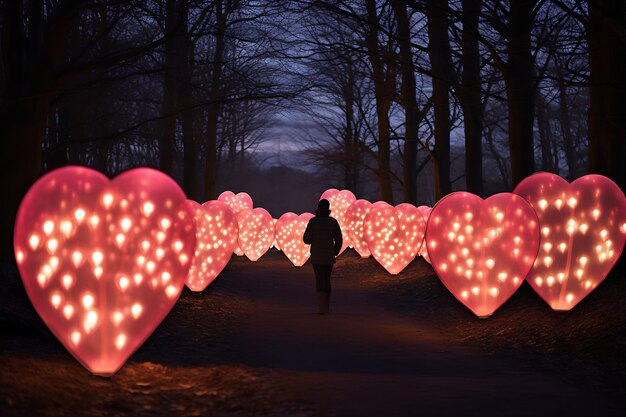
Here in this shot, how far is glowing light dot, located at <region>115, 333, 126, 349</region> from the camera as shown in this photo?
21.9ft

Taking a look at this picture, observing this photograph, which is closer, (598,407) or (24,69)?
(598,407)

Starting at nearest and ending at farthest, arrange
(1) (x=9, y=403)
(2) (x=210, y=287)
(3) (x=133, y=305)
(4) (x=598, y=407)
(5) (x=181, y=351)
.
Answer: (1) (x=9, y=403)
(4) (x=598, y=407)
(3) (x=133, y=305)
(5) (x=181, y=351)
(2) (x=210, y=287)

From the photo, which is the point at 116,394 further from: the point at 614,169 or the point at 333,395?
the point at 614,169

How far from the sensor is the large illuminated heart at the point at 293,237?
23500 millimetres

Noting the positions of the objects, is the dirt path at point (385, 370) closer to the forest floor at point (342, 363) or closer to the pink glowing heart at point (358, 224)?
the forest floor at point (342, 363)

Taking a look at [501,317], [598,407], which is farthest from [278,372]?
[501,317]

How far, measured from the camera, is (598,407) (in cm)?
618

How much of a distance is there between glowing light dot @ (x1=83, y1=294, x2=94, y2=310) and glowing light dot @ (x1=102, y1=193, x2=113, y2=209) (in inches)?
33.0

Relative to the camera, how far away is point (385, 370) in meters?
7.71

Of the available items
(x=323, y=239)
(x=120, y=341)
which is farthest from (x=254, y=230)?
(x=120, y=341)

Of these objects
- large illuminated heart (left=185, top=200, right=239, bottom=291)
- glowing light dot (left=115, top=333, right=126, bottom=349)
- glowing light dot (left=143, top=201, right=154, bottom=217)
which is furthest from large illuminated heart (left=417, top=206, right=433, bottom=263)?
glowing light dot (left=115, top=333, right=126, bottom=349)

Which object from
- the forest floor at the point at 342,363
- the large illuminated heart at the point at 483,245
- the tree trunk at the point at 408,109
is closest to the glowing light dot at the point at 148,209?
the forest floor at the point at 342,363

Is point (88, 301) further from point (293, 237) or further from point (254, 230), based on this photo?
point (254, 230)

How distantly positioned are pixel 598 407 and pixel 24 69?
964cm
